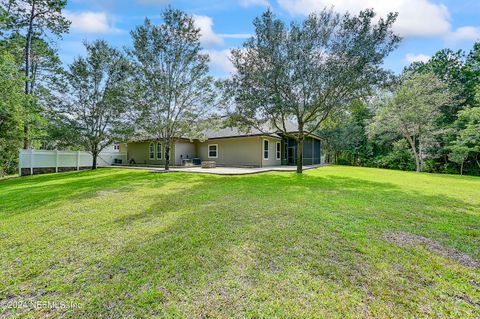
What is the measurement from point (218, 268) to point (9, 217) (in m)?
5.04

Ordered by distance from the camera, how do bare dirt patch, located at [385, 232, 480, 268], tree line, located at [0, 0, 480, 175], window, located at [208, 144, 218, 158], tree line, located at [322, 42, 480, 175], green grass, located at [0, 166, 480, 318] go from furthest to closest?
1. window, located at [208, 144, 218, 158]
2. tree line, located at [322, 42, 480, 175]
3. tree line, located at [0, 0, 480, 175]
4. bare dirt patch, located at [385, 232, 480, 268]
5. green grass, located at [0, 166, 480, 318]

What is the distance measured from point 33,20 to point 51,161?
9.44 m

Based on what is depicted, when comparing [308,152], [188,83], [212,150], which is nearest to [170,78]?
[188,83]

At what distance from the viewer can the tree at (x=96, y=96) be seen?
1517cm

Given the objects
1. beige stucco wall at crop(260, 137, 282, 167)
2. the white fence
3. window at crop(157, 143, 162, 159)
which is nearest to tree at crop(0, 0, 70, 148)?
the white fence

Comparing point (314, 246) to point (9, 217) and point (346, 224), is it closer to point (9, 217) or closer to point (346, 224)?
point (346, 224)

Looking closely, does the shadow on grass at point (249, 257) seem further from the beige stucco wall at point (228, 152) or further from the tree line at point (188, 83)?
the beige stucco wall at point (228, 152)

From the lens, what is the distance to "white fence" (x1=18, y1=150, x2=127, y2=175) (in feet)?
47.1

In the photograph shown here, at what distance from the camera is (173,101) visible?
43.5ft

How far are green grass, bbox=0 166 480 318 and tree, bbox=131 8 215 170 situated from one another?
8.87 metres

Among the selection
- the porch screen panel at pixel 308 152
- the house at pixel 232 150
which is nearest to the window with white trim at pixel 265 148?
the house at pixel 232 150

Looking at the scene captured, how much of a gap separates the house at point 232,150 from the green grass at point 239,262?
12.1m

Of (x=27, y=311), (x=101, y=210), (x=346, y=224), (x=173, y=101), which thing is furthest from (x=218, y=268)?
(x=173, y=101)

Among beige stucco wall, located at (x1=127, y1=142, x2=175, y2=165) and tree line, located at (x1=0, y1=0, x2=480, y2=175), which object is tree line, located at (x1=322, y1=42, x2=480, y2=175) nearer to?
tree line, located at (x1=0, y1=0, x2=480, y2=175)
